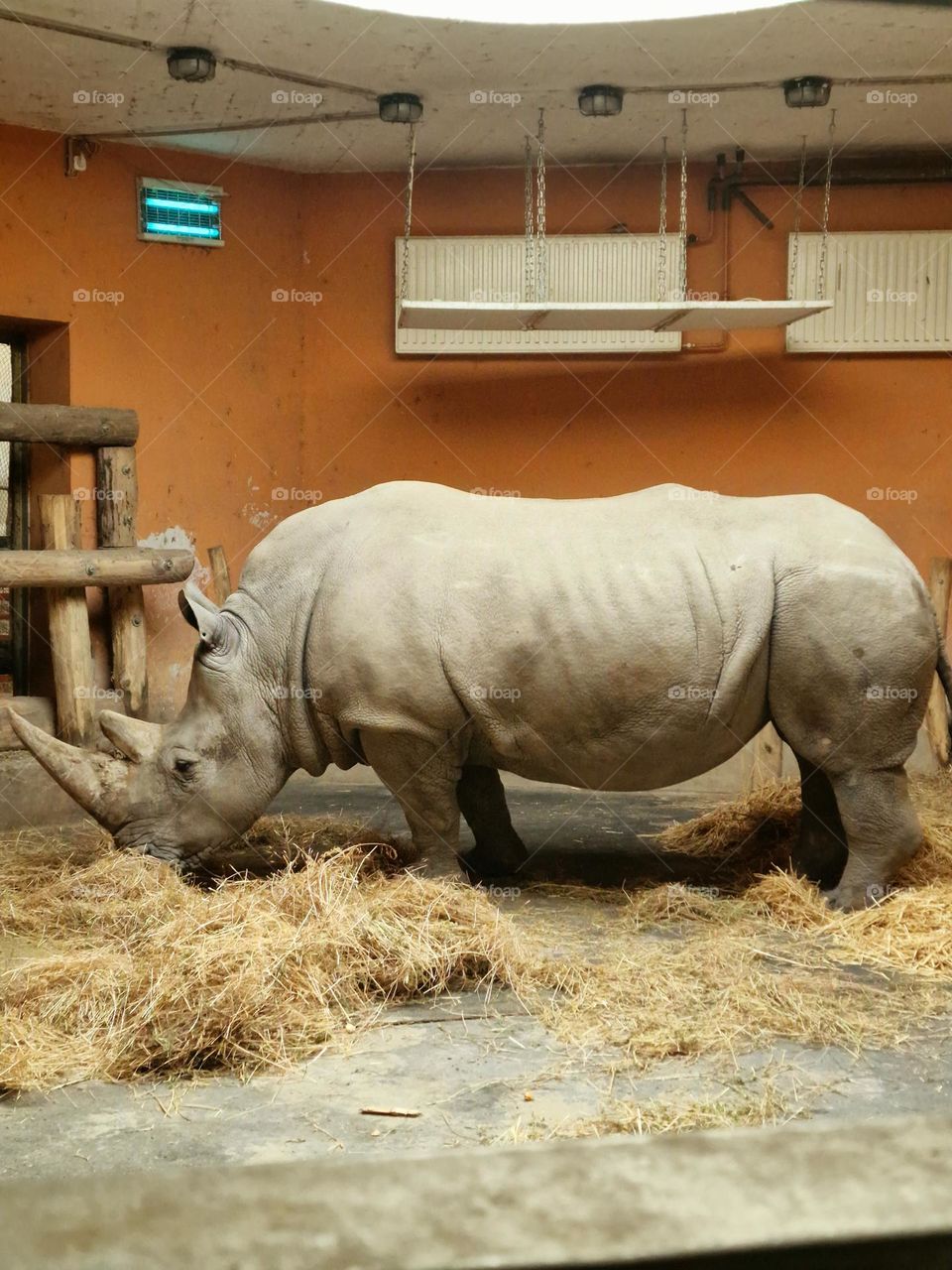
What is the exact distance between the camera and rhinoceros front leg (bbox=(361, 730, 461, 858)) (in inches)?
201

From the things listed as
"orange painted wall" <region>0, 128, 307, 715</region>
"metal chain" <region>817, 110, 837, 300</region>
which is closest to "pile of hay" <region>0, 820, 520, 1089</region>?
"orange painted wall" <region>0, 128, 307, 715</region>

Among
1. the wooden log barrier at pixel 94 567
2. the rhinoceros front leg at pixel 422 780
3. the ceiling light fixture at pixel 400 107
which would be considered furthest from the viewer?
the ceiling light fixture at pixel 400 107

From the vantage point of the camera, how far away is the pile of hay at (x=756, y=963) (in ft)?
12.7

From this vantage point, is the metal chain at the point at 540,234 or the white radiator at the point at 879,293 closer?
the metal chain at the point at 540,234

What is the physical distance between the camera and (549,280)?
845cm

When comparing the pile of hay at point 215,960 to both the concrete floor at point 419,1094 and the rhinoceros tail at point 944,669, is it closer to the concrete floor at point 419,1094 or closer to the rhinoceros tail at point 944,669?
the concrete floor at point 419,1094

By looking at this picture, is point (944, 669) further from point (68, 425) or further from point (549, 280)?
point (68, 425)

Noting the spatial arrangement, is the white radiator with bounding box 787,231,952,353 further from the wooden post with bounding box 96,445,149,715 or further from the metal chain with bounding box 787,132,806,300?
the wooden post with bounding box 96,445,149,715

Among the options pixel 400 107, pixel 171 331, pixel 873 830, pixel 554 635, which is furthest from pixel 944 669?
pixel 171 331

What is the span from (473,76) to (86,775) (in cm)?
418

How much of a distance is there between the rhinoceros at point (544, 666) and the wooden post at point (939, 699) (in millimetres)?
2547

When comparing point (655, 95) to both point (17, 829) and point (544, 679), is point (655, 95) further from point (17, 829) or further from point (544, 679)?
point (17, 829)

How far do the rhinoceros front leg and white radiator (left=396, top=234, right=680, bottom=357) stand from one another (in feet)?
13.5

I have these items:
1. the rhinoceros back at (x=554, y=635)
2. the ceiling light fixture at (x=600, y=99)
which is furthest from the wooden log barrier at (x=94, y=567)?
the ceiling light fixture at (x=600, y=99)
